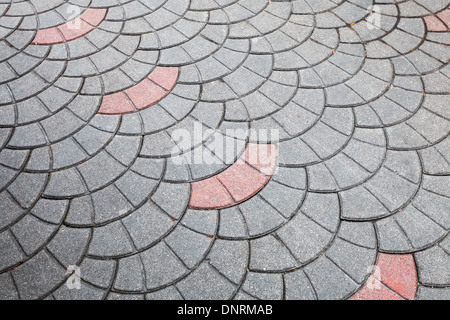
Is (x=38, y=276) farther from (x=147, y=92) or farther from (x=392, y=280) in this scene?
(x=392, y=280)

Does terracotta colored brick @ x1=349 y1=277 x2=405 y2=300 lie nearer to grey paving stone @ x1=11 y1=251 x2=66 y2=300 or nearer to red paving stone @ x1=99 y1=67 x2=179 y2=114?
grey paving stone @ x1=11 y1=251 x2=66 y2=300

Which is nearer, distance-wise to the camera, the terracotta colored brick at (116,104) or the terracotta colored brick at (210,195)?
the terracotta colored brick at (210,195)

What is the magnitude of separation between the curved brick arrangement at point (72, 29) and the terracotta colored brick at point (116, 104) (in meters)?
0.76

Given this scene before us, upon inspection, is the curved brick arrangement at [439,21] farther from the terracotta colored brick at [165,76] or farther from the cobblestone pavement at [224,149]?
the terracotta colored brick at [165,76]

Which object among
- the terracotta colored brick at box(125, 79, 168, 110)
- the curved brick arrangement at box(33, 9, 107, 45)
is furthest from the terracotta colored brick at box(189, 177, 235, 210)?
the curved brick arrangement at box(33, 9, 107, 45)

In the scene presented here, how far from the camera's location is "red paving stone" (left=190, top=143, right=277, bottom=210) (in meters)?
2.24

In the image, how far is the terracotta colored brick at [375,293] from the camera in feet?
6.40

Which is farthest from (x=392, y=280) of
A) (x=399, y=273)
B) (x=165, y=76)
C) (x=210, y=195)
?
(x=165, y=76)

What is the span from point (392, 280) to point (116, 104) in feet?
6.87

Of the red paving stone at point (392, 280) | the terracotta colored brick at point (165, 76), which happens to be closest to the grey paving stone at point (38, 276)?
the terracotta colored brick at point (165, 76)

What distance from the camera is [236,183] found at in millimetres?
2303

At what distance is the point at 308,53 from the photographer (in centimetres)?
295

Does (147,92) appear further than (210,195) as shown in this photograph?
Yes

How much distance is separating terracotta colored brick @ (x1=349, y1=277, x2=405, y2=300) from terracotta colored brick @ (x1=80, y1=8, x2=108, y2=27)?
2816 millimetres
